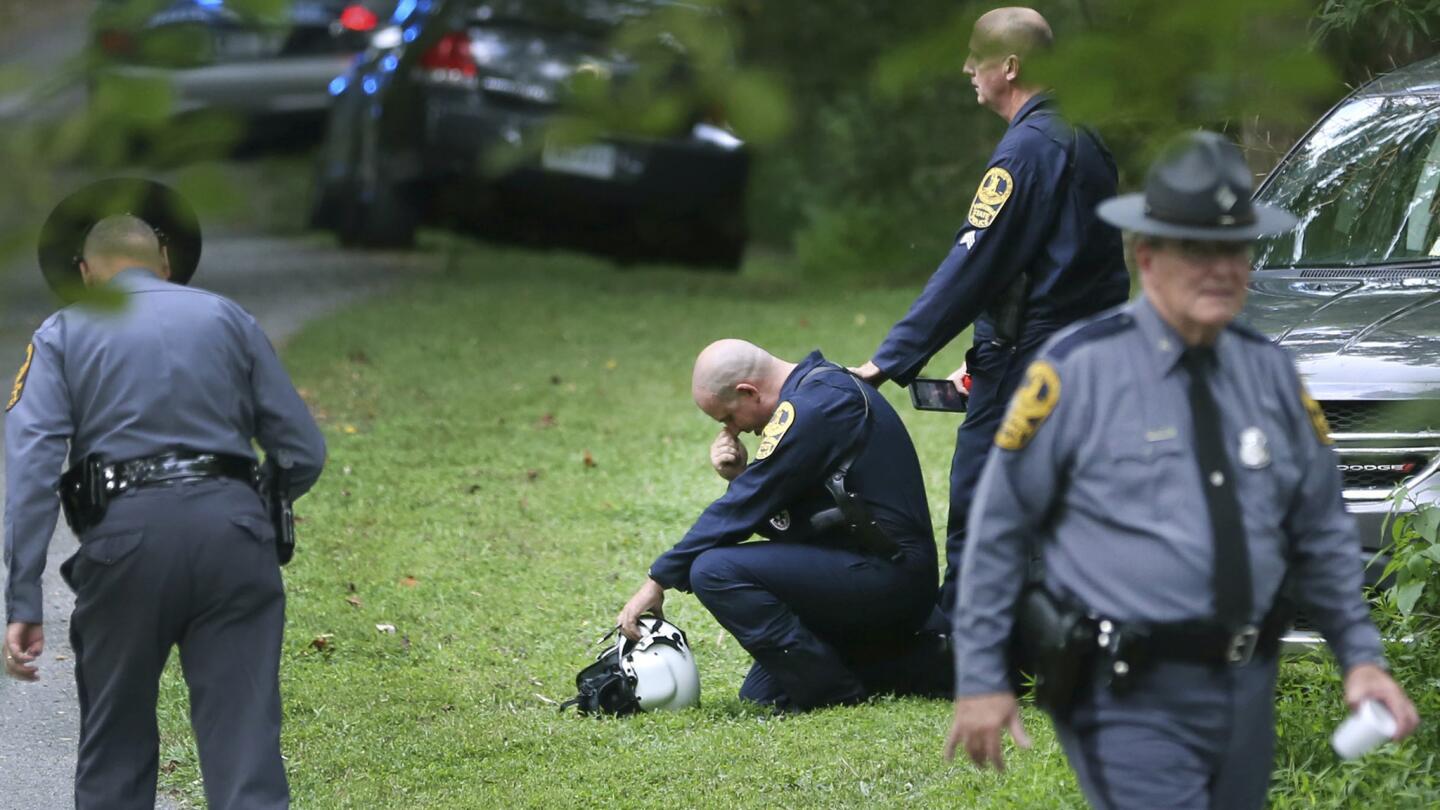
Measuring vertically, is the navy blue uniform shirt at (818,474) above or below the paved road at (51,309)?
above

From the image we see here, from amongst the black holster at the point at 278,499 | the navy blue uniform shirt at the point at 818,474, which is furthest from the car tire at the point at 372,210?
the black holster at the point at 278,499

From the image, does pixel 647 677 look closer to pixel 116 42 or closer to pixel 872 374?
pixel 872 374

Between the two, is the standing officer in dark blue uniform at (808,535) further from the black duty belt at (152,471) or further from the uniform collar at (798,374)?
the black duty belt at (152,471)

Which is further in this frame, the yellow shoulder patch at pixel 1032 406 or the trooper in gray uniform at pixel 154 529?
the trooper in gray uniform at pixel 154 529

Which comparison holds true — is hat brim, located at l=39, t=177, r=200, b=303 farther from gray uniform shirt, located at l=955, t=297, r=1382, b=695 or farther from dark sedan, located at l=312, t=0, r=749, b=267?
gray uniform shirt, located at l=955, t=297, r=1382, b=695

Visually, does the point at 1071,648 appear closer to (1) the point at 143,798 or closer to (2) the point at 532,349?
(1) the point at 143,798

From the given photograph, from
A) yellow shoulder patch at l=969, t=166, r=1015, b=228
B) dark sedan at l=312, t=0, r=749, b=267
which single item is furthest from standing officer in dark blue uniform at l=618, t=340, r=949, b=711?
dark sedan at l=312, t=0, r=749, b=267

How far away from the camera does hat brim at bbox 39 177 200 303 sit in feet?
6.80

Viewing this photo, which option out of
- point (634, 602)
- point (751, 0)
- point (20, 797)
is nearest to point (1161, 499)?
point (751, 0)

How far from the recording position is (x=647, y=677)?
5.80m

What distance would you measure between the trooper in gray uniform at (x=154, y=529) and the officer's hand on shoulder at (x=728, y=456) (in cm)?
191

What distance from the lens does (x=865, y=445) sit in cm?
567

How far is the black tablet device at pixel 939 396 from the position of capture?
19.5 ft

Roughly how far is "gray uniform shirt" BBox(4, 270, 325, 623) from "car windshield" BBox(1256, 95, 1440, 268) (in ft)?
12.2
